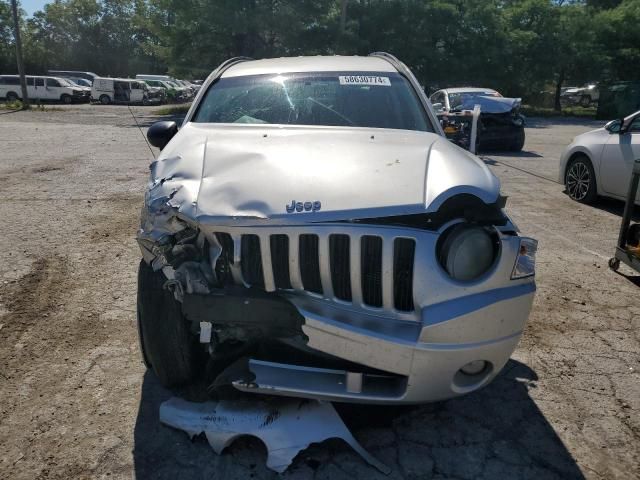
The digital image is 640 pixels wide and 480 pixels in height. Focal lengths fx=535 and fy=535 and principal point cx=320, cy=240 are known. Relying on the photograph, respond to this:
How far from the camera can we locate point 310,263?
2324 millimetres

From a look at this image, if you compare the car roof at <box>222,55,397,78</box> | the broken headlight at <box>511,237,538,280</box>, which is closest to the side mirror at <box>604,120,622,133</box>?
the car roof at <box>222,55,397,78</box>

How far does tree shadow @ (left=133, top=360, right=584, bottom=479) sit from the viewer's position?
97.6 inches

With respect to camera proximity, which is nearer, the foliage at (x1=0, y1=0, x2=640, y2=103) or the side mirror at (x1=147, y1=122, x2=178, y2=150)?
the side mirror at (x1=147, y1=122, x2=178, y2=150)

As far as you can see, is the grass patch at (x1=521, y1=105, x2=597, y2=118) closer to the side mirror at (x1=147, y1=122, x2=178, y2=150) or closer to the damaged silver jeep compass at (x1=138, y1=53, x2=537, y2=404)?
the side mirror at (x1=147, y1=122, x2=178, y2=150)

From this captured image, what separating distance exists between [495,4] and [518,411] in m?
34.2

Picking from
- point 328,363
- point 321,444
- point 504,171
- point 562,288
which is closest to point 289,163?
point 328,363

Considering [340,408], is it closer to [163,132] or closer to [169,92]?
[163,132]

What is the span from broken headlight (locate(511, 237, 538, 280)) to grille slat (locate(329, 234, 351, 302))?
0.74m

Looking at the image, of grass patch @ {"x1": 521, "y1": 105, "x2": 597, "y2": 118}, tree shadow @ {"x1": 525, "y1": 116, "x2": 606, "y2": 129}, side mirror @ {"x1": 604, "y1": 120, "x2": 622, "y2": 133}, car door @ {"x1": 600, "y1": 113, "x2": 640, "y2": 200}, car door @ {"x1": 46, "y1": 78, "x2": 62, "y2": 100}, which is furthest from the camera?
car door @ {"x1": 46, "y1": 78, "x2": 62, "y2": 100}

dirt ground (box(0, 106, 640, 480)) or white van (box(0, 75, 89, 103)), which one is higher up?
white van (box(0, 75, 89, 103))

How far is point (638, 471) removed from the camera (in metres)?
2.51

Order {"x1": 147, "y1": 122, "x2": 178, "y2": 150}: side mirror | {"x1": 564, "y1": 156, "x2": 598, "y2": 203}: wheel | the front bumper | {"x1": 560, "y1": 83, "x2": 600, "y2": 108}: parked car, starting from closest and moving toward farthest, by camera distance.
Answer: the front bumper < {"x1": 147, "y1": 122, "x2": 178, "y2": 150}: side mirror < {"x1": 564, "y1": 156, "x2": 598, "y2": 203}: wheel < {"x1": 560, "y1": 83, "x2": 600, "y2": 108}: parked car

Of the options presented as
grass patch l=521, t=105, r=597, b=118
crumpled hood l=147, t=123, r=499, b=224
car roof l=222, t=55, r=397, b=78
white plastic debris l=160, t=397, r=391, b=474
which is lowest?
white plastic debris l=160, t=397, r=391, b=474

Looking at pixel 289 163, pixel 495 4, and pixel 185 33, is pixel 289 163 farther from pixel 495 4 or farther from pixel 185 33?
pixel 495 4
